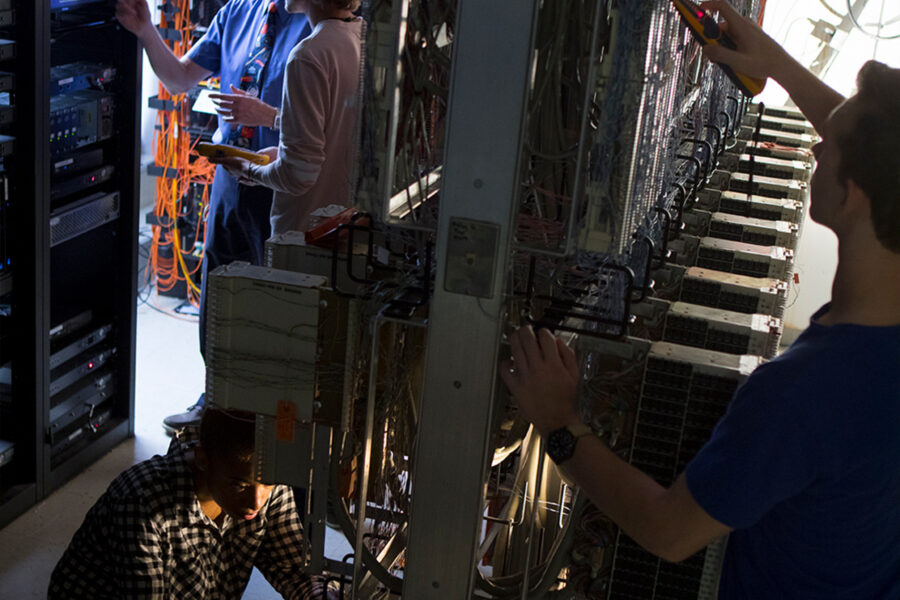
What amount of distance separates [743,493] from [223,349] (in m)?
0.77

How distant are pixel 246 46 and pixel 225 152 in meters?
0.80

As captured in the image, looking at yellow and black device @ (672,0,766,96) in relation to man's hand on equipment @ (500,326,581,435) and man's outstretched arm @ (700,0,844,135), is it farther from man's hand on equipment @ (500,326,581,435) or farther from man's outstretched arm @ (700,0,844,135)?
man's hand on equipment @ (500,326,581,435)

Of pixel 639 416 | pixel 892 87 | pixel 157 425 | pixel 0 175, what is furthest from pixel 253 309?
pixel 157 425

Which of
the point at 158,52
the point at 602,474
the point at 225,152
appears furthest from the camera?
the point at 158,52

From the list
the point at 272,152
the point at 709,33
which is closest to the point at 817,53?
the point at 272,152

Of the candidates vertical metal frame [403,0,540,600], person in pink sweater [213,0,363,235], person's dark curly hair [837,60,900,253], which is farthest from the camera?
person in pink sweater [213,0,363,235]

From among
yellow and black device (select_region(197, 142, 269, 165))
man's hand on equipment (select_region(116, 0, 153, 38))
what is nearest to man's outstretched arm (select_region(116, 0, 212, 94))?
man's hand on equipment (select_region(116, 0, 153, 38))

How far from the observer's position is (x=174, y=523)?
1747 millimetres

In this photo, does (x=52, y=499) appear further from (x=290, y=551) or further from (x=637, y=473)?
(x=637, y=473)

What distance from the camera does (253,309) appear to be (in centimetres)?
145

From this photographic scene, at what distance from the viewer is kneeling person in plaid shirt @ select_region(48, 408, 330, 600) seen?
1698 mm

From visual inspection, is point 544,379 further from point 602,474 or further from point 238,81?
point 238,81

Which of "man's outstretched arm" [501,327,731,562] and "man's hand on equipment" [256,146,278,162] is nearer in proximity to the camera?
"man's outstretched arm" [501,327,731,562]

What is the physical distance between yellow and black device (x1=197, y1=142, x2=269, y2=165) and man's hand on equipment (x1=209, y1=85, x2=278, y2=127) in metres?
0.31
